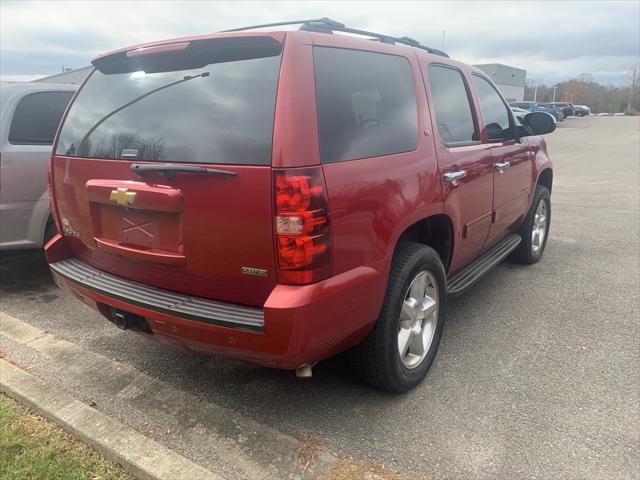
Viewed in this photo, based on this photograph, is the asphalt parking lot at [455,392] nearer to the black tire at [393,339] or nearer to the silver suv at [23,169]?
the black tire at [393,339]

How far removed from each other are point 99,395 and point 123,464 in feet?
2.26

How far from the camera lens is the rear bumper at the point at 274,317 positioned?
213 centimetres

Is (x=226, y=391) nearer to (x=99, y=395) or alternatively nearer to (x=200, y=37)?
(x=99, y=395)

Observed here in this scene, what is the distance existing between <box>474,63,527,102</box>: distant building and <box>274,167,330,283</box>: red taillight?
1856 inches

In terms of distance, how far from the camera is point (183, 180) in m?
2.26

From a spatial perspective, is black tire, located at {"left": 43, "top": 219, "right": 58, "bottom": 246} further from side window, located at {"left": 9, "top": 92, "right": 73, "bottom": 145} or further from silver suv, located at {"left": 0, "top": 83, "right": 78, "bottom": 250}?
side window, located at {"left": 9, "top": 92, "right": 73, "bottom": 145}

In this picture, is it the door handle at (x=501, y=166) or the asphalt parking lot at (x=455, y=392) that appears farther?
the door handle at (x=501, y=166)

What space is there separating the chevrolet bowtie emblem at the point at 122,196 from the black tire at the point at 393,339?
52.4 inches

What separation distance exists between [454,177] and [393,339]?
3.60ft

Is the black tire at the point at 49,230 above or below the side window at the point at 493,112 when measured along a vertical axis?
below

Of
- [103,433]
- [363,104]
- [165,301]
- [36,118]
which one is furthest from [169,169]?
[36,118]

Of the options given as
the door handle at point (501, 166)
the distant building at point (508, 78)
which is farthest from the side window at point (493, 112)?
the distant building at point (508, 78)

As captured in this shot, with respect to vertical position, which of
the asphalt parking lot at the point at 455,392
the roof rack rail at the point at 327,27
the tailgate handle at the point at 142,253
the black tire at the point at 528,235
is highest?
the roof rack rail at the point at 327,27

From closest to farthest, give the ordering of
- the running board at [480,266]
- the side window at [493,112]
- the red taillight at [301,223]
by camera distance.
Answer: the red taillight at [301,223]
the running board at [480,266]
the side window at [493,112]
